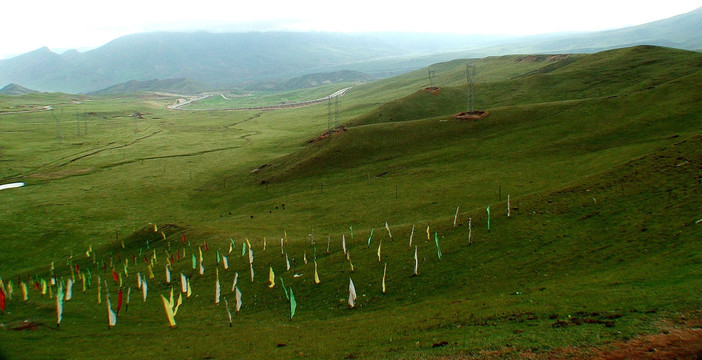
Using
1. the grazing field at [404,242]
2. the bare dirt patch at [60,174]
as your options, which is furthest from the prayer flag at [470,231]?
the bare dirt patch at [60,174]

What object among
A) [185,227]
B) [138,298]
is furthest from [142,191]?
[138,298]

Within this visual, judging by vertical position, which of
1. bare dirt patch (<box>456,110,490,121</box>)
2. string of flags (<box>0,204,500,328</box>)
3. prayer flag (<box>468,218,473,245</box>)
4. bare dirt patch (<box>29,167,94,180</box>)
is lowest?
bare dirt patch (<box>29,167,94,180</box>)

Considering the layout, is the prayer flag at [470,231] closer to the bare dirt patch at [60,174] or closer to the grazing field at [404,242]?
the grazing field at [404,242]

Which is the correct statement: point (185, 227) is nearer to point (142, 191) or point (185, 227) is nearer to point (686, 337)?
point (142, 191)

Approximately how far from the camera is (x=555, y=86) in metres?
123

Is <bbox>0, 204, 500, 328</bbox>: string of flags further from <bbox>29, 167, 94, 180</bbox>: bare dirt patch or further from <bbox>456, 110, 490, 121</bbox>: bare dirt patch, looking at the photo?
<bbox>29, 167, 94, 180</bbox>: bare dirt patch

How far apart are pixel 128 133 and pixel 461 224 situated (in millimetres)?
181117

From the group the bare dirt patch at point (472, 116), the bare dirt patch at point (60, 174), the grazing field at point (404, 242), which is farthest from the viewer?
the bare dirt patch at point (60, 174)

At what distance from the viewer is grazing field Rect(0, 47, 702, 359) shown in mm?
21391

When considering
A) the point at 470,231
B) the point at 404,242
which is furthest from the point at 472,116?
the point at 470,231

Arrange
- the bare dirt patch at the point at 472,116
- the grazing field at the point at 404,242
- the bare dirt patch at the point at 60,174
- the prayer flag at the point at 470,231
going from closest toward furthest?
1. the grazing field at the point at 404,242
2. the prayer flag at the point at 470,231
3. the bare dirt patch at the point at 472,116
4. the bare dirt patch at the point at 60,174

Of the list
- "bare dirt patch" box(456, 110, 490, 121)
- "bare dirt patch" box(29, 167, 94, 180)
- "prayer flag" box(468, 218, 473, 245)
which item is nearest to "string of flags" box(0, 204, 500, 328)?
"prayer flag" box(468, 218, 473, 245)

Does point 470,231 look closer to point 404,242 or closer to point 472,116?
point 404,242

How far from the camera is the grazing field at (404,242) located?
21.4m
